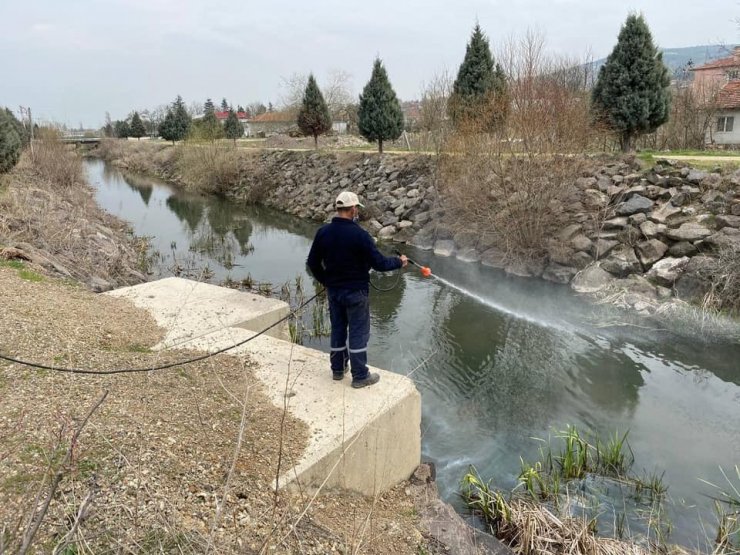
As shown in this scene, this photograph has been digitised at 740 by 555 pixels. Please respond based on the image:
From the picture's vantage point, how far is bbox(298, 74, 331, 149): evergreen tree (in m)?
32.8

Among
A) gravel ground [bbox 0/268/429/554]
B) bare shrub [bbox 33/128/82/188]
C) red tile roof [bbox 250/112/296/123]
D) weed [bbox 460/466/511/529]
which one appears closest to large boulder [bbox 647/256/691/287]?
weed [bbox 460/466/511/529]

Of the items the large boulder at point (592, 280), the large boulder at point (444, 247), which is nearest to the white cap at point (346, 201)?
the large boulder at point (592, 280)

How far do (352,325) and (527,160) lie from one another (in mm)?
10602

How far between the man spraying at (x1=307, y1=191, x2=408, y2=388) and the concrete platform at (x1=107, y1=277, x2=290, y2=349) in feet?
7.53

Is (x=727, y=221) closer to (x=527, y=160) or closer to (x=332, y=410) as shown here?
(x=527, y=160)

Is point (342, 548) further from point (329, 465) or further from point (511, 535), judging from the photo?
point (511, 535)

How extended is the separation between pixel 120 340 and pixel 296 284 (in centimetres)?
761

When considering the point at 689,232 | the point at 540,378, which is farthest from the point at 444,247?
the point at 540,378

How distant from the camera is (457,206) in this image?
17.3 m

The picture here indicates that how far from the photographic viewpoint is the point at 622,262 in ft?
43.8

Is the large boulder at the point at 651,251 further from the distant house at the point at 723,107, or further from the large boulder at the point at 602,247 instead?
the distant house at the point at 723,107

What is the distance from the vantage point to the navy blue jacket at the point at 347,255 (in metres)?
5.37

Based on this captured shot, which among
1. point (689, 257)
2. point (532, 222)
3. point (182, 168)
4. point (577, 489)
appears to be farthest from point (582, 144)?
point (182, 168)

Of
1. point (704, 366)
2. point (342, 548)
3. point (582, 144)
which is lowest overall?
point (704, 366)
